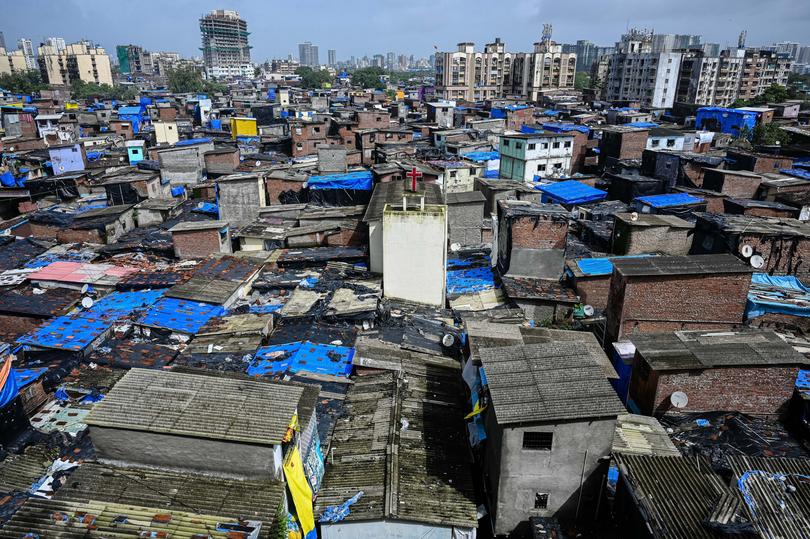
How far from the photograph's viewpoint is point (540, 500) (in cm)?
1373

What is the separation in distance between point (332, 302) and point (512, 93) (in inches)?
4640

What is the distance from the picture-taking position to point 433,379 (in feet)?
61.8

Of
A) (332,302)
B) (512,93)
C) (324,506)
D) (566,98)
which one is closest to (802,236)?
(332,302)

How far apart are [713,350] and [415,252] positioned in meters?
12.9

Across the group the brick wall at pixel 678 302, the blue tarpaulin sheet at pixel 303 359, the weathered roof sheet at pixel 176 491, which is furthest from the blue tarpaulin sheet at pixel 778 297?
the weathered roof sheet at pixel 176 491

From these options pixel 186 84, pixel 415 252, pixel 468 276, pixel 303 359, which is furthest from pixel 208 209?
pixel 186 84

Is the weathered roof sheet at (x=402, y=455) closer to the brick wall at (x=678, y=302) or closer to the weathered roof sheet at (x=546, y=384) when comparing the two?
the weathered roof sheet at (x=546, y=384)

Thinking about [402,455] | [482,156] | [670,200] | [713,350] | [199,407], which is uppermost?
[482,156]

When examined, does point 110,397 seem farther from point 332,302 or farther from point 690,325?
point 690,325

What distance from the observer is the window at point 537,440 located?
1309 cm

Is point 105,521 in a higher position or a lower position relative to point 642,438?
higher

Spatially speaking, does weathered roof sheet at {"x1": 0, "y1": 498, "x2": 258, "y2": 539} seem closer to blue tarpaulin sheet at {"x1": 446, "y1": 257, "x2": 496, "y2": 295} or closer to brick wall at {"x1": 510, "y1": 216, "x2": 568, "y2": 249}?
blue tarpaulin sheet at {"x1": 446, "y1": 257, "x2": 496, "y2": 295}

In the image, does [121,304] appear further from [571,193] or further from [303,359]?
[571,193]

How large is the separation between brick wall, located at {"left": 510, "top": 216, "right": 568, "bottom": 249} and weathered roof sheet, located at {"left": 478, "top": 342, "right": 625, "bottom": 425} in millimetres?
11743
